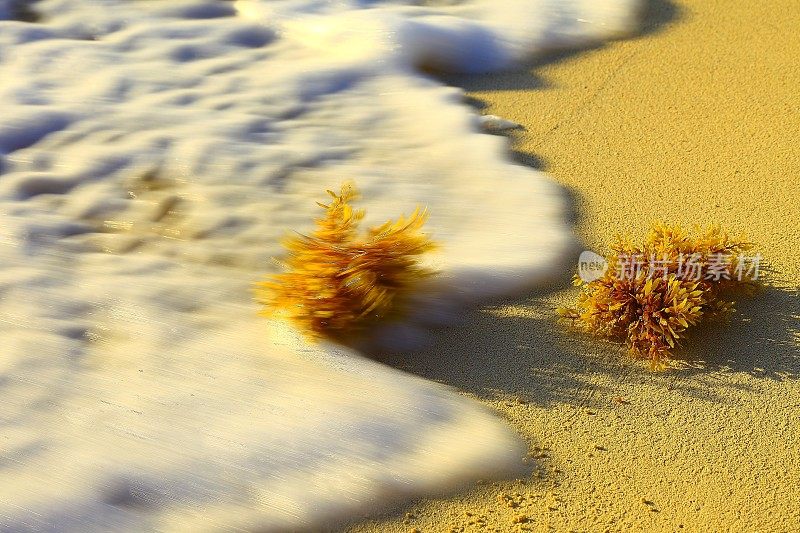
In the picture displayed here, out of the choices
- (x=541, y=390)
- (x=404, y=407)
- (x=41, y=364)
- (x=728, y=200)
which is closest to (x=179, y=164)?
(x=41, y=364)

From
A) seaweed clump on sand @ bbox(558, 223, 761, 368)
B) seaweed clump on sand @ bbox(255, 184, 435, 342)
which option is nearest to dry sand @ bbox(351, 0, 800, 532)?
seaweed clump on sand @ bbox(558, 223, 761, 368)

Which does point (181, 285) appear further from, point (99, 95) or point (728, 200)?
point (728, 200)

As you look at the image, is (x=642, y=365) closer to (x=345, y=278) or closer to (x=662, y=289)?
(x=662, y=289)

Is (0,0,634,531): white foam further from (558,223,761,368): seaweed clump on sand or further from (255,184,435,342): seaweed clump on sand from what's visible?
(558,223,761,368): seaweed clump on sand

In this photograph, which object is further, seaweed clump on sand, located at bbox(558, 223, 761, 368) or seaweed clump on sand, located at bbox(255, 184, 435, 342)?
seaweed clump on sand, located at bbox(255, 184, 435, 342)

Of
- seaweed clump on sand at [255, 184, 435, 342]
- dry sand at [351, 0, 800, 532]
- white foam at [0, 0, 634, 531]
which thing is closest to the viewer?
dry sand at [351, 0, 800, 532]

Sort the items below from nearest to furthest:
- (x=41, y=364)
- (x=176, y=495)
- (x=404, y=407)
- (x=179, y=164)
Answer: (x=176, y=495) < (x=404, y=407) < (x=41, y=364) < (x=179, y=164)

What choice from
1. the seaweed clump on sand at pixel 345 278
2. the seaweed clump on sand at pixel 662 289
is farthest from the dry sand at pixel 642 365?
the seaweed clump on sand at pixel 345 278
